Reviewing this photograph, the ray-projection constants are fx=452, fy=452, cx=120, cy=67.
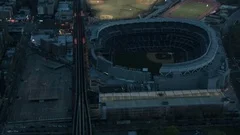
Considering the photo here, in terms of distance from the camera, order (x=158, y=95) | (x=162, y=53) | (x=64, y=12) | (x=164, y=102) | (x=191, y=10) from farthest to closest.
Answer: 1. (x=191, y=10)
2. (x=64, y=12)
3. (x=162, y=53)
4. (x=158, y=95)
5. (x=164, y=102)

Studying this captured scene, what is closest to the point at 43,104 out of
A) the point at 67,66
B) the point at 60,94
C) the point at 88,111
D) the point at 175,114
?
the point at 60,94

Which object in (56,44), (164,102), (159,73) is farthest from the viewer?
(56,44)

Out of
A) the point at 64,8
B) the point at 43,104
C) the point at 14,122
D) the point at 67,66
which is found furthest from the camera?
the point at 64,8

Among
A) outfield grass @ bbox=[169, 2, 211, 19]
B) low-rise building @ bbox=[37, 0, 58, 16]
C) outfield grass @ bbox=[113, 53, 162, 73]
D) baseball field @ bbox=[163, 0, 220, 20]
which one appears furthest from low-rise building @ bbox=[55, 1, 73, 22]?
outfield grass @ bbox=[113, 53, 162, 73]

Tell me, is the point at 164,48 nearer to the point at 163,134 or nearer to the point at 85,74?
the point at 85,74

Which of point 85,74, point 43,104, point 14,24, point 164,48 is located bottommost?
point 43,104

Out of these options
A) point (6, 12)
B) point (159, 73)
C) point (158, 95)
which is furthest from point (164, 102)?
point (6, 12)

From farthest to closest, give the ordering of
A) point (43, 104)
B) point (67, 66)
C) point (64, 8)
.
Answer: point (64, 8) → point (67, 66) → point (43, 104)

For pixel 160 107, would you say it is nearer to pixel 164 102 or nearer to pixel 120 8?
pixel 164 102
